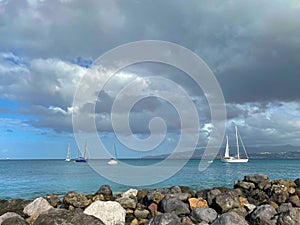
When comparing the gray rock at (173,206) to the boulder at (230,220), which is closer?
the boulder at (230,220)

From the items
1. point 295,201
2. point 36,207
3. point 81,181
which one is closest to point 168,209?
point 36,207

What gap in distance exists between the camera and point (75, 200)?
1856 cm

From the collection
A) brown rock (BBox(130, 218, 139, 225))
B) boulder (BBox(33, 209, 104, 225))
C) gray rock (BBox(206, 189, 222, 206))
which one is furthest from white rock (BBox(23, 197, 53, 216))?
gray rock (BBox(206, 189, 222, 206))

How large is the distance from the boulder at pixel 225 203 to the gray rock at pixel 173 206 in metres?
1.52

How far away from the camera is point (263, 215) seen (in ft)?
44.7

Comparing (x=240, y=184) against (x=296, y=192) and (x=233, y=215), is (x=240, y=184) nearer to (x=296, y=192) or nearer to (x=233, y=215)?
(x=296, y=192)

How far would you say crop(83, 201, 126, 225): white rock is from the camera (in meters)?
13.9

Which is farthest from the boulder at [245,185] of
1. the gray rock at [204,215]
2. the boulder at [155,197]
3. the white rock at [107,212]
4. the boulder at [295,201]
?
the white rock at [107,212]

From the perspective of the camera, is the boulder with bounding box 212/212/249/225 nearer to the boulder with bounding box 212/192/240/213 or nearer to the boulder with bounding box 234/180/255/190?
the boulder with bounding box 212/192/240/213

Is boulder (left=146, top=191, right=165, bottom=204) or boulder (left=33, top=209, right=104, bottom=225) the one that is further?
boulder (left=146, top=191, right=165, bottom=204)

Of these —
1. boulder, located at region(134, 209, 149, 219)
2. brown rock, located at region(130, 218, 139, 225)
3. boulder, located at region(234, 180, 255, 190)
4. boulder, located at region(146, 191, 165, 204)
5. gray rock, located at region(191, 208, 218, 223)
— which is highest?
boulder, located at region(234, 180, 255, 190)

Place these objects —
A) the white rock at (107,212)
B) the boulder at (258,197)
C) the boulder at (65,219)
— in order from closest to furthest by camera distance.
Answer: the boulder at (65,219) < the white rock at (107,212) < the boulder at (258,197)

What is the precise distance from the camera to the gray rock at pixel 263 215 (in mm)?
13341

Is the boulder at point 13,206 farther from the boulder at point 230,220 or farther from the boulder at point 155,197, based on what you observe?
the boulder at point 230,220
